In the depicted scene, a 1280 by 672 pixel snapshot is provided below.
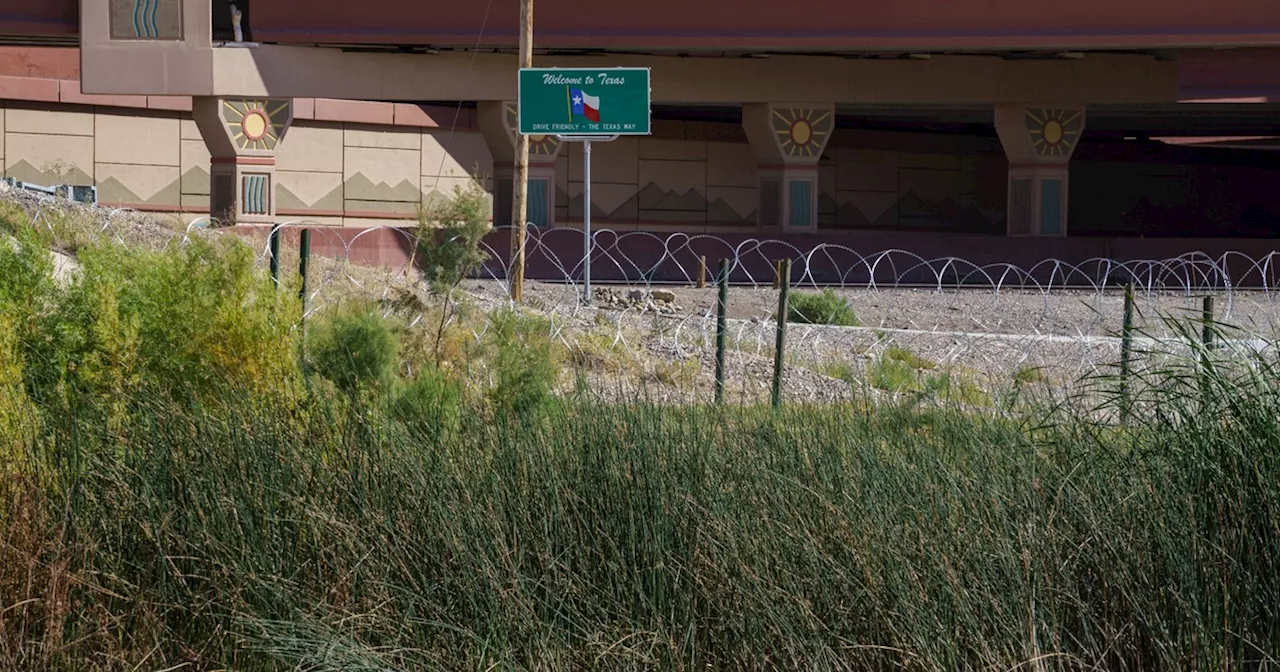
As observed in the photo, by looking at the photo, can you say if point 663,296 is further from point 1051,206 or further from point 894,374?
point 1051,206

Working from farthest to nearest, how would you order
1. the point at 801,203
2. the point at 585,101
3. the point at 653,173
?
the point at 653,173 < the point at 801,203 < the point at 585,101

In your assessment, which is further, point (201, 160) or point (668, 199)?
point (668, 199)

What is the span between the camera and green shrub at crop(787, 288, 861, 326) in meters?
19.7

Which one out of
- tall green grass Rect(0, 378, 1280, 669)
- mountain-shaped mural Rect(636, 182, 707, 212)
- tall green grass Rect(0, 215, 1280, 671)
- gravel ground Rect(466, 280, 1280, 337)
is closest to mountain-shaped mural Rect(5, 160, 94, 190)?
gravel ground Rect(466, 280, 1280, 337)

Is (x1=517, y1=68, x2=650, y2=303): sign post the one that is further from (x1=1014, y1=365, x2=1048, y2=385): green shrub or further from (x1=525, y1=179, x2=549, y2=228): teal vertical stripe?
(x1=1014, y1=365, x2=1048, y2=385): green shrub

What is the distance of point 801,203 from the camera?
2802 centimetres

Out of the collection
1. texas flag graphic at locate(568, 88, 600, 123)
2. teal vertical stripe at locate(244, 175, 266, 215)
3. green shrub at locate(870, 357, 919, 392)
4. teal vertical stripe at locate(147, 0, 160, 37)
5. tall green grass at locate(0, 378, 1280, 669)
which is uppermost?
teal vertical stripe at locate(147, 0, 160, 37)

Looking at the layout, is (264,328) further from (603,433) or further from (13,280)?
(603,433)

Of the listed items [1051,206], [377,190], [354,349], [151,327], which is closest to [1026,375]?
[354,349]

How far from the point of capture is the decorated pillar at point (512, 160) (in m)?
26.5

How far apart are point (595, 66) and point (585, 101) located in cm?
590

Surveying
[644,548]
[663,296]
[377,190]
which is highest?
[377,190]

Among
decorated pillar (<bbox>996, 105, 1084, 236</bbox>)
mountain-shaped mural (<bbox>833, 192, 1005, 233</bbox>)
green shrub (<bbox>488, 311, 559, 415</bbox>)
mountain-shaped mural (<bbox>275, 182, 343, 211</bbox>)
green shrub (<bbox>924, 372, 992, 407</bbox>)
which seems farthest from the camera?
mountain-shaped mural (<bbox>833, 192, 1005, 233</bbox>)

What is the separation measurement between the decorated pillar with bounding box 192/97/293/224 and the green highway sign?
6.30 metres
